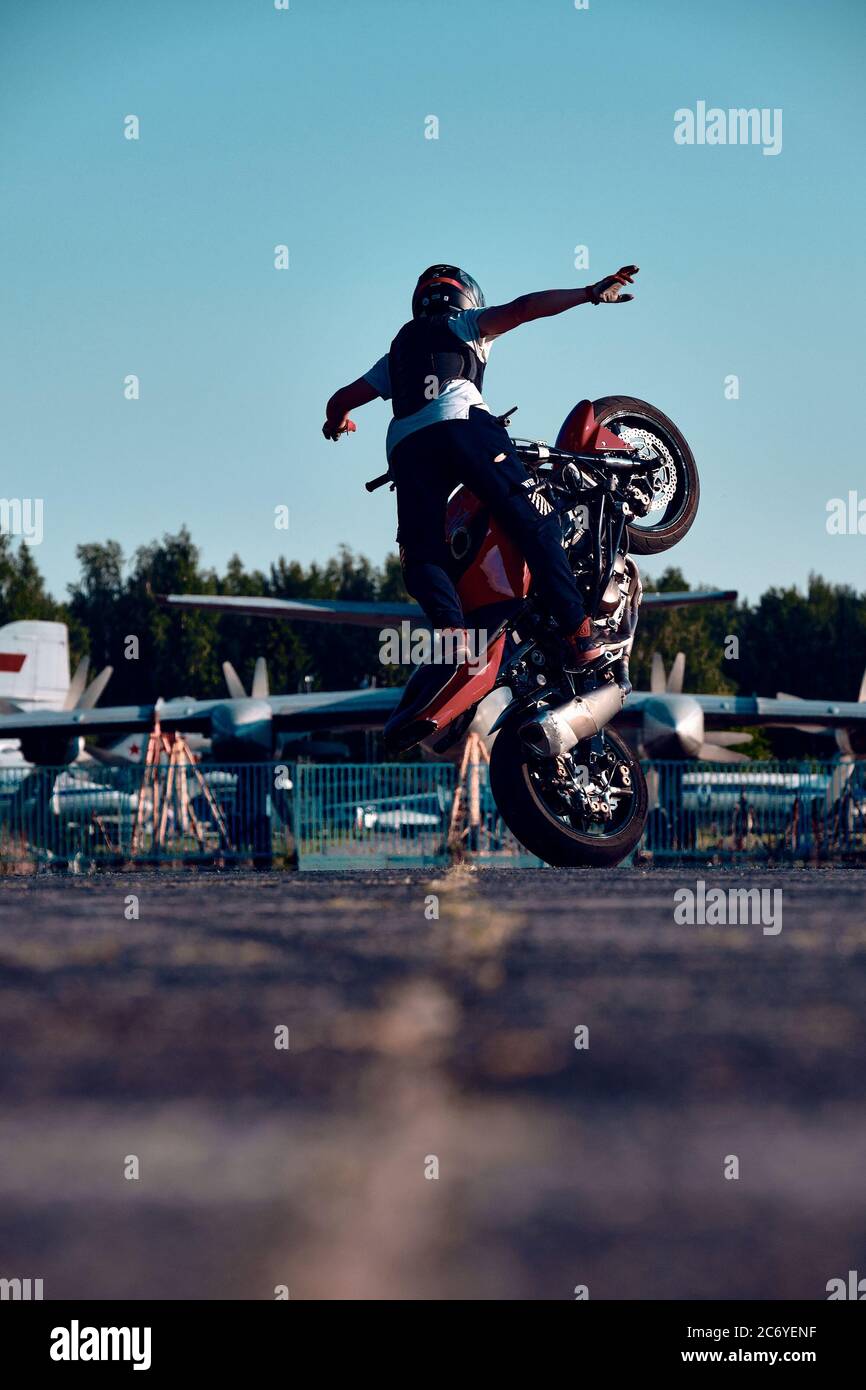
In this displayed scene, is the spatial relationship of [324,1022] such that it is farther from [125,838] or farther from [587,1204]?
[125,838]

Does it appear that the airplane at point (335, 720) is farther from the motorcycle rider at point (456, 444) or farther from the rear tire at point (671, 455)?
the motorcycle rider at point (456, 444)

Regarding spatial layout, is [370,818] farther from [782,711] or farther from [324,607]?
[324,607]

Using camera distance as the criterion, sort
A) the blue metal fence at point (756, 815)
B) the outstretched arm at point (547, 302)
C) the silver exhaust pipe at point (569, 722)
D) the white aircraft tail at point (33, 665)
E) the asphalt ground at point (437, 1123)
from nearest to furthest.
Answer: the asphalt ground at point (437, 1123) < the silver exhaust pipe at point (569, 722) < the outstretched arm at point (547, 302) < the blue metal fence at point (756, 815) < the white aircraft tail at point (33, 665)

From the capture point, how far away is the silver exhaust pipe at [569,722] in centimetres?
531

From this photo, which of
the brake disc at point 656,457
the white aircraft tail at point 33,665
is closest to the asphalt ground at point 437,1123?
the brake disc at point 656,457

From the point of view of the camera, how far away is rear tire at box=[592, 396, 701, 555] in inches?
256

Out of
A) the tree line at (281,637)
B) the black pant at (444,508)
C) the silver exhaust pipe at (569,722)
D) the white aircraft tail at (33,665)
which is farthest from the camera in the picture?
the tree line at (281,637)

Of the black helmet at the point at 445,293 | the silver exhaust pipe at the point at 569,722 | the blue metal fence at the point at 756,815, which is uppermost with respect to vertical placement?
the black helmet at the point at 445,293

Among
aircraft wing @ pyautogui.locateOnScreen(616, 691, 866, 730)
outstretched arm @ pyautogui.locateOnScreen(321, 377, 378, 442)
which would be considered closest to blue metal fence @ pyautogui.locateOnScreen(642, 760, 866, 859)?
aircraft wing @ pyautogui.locateOnScreen(616, 691, 866, 730)

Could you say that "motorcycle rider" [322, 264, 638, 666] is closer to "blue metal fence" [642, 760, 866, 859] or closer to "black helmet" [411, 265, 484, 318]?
"black helmet" [411, 265, 484, 318]

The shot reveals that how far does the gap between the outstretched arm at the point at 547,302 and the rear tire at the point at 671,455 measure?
53 centimetres

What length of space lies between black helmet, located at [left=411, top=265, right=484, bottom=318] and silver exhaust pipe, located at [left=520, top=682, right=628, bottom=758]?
2.06 m

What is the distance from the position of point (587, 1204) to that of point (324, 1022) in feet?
1.84
